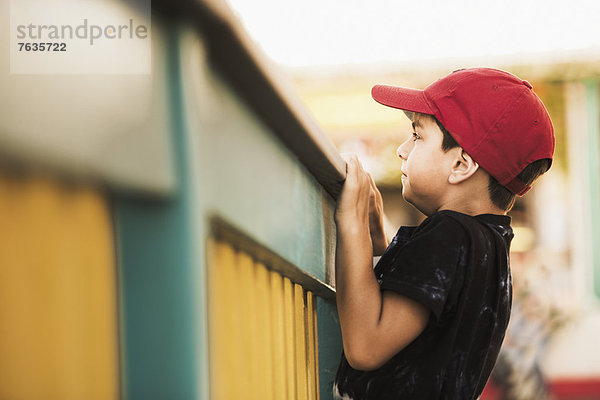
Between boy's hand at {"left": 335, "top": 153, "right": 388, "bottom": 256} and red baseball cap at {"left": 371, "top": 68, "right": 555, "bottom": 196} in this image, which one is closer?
boy's hand at {"left": 335, "top": 153, "right": 388, "bottom": 256}

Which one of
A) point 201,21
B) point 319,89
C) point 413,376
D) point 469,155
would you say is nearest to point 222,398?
point 201,21

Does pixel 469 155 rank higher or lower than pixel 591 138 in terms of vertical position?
lower

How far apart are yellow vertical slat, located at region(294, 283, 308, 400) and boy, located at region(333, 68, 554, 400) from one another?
68 millimetres

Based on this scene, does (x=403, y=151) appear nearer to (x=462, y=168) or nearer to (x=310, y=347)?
(x=462, y=168)

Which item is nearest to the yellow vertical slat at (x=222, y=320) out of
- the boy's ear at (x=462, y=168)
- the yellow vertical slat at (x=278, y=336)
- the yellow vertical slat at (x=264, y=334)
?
the yellow vertical slat at (x=264, y=334)

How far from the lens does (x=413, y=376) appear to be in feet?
3.68

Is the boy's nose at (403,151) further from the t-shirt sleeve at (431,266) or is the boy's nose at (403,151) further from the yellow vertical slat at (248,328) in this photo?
the yellow vertical slat at (248,328)

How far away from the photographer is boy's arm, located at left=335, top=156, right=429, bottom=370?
1.08 metres

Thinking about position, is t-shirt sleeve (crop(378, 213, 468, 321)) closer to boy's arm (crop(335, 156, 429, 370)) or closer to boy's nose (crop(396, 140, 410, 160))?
boy's arm (crop(335, 156, 429, 370))

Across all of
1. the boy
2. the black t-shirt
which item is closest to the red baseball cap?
the boy

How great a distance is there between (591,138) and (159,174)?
21.7 feet

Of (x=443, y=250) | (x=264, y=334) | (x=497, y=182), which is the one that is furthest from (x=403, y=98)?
(x=264, y=334)

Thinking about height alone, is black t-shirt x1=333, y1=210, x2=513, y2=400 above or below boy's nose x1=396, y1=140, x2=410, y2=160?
below

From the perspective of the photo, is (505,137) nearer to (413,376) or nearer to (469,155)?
(469,155)
